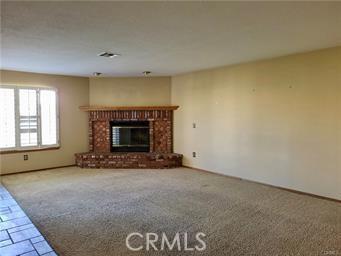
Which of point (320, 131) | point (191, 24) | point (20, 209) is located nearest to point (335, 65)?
point (320, 131)

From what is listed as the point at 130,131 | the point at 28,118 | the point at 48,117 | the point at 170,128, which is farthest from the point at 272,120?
the point at 28,118

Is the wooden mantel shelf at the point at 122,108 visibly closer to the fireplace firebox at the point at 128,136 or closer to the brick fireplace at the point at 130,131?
the brick fireplace at the point at 130,131

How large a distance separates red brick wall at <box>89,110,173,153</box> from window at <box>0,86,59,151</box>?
94cm

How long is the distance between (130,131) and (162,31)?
13.5ft

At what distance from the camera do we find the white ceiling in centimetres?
245

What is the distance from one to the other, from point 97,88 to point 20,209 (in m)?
3.92

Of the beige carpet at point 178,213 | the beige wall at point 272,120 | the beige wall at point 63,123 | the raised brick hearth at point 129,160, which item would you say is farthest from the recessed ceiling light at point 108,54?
the raised brick hearth at point 129,160

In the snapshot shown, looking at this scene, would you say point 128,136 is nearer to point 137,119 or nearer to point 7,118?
point 137,119

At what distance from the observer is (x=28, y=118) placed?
6.00 metres

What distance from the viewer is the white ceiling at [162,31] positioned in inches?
96.3

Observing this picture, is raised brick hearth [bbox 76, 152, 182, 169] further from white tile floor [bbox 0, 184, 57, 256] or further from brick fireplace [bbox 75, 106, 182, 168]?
white tile floor [bbox 0, 184, 57, 256]

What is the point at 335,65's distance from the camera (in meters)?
3.97

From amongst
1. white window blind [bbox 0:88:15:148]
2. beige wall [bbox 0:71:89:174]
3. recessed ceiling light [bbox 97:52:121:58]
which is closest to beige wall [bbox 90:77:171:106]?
beige wall [bbox 0:71:89:174]

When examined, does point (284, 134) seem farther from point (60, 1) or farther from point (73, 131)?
point (73, 131)
